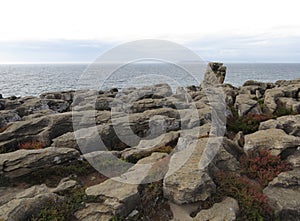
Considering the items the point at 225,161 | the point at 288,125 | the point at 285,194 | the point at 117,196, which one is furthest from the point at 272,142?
the point at 117,196

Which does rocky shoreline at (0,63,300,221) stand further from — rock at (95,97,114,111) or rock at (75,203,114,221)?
rock at (95,97,114,111)

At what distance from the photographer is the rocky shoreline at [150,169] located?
11406 millimetres

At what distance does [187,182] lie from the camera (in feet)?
39.3

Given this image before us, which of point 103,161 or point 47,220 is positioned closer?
point 47,220

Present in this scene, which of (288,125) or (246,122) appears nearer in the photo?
(288,125)

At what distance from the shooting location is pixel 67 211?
11.1m

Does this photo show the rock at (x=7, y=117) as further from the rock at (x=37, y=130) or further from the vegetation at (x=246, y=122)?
the vegetation at (x=246, y=122)

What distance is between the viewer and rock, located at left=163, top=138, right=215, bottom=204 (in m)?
11.7

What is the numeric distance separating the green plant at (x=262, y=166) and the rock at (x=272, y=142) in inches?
17.3

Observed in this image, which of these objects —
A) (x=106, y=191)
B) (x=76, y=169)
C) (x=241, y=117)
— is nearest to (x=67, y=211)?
(x=106, y=191)

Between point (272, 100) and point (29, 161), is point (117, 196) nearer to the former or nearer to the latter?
point (29, 161)

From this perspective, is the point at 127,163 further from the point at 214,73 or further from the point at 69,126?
the point at 214,73

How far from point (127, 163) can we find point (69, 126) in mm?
7184

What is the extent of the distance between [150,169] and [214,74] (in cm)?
3383
